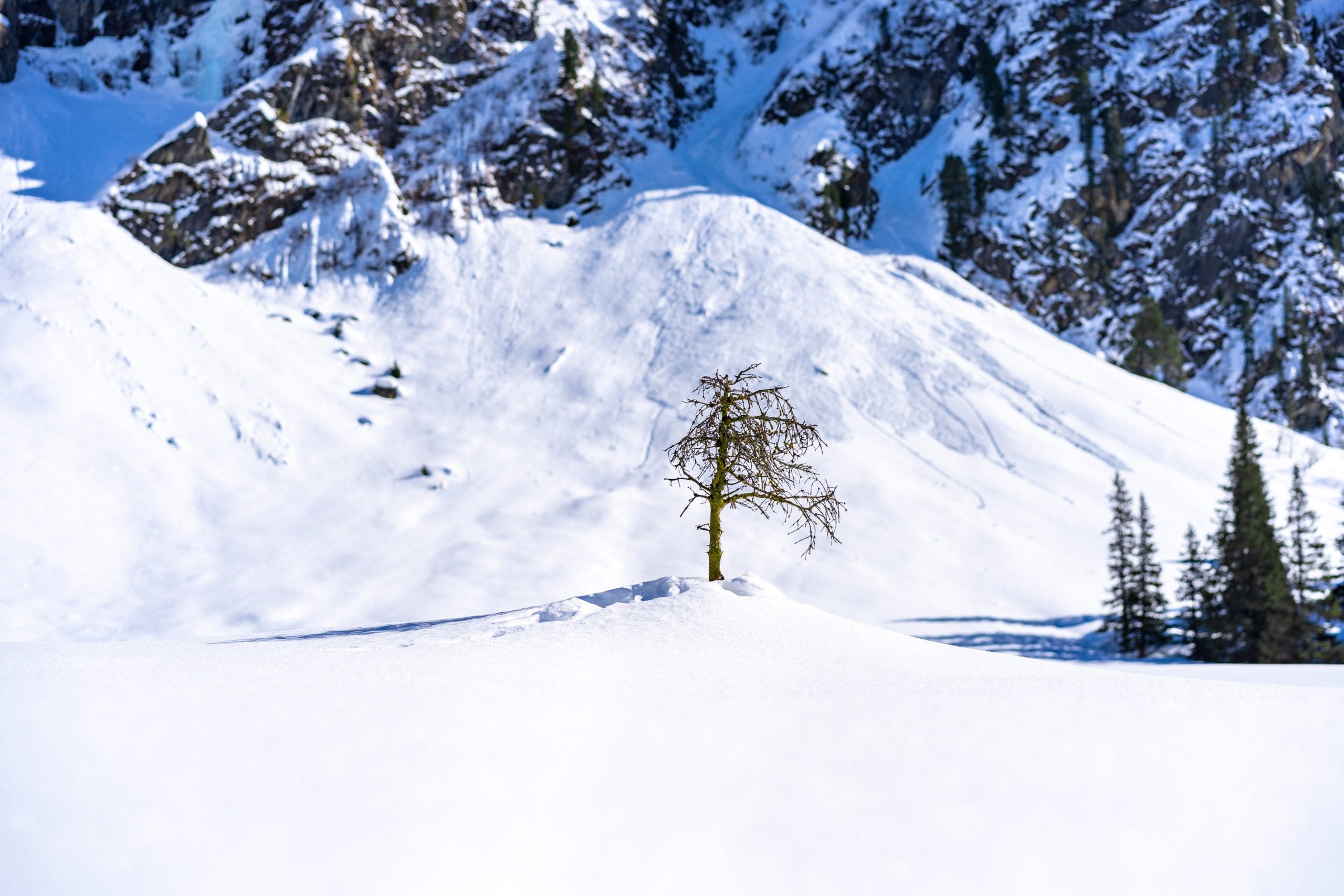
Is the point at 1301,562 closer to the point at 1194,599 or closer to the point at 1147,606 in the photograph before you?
the point at 1194,599

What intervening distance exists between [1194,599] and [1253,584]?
297 centimetres

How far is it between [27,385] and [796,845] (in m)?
43.7

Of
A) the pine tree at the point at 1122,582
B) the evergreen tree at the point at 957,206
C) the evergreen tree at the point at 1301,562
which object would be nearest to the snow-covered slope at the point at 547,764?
the pine tree at the point at 1122,582

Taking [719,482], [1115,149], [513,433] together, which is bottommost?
[719,482]

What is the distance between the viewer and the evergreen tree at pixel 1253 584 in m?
34.9

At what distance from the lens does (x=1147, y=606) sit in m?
37.2

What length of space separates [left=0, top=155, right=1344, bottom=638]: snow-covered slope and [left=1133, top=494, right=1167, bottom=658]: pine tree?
2155 mm

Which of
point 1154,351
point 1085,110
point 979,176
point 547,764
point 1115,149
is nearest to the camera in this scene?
point 547,764

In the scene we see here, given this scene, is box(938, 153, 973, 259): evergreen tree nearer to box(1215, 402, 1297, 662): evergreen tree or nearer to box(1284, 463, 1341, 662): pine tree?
box(1284, 463, 1341, 662): pine tree

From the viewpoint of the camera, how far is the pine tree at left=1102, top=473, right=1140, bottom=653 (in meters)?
36.8

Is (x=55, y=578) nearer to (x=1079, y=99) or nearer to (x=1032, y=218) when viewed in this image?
(x=1032, y=218)

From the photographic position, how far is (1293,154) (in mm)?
97062

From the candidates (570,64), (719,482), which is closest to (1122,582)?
(719,482)

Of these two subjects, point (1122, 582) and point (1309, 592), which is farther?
point (1309, 592)
